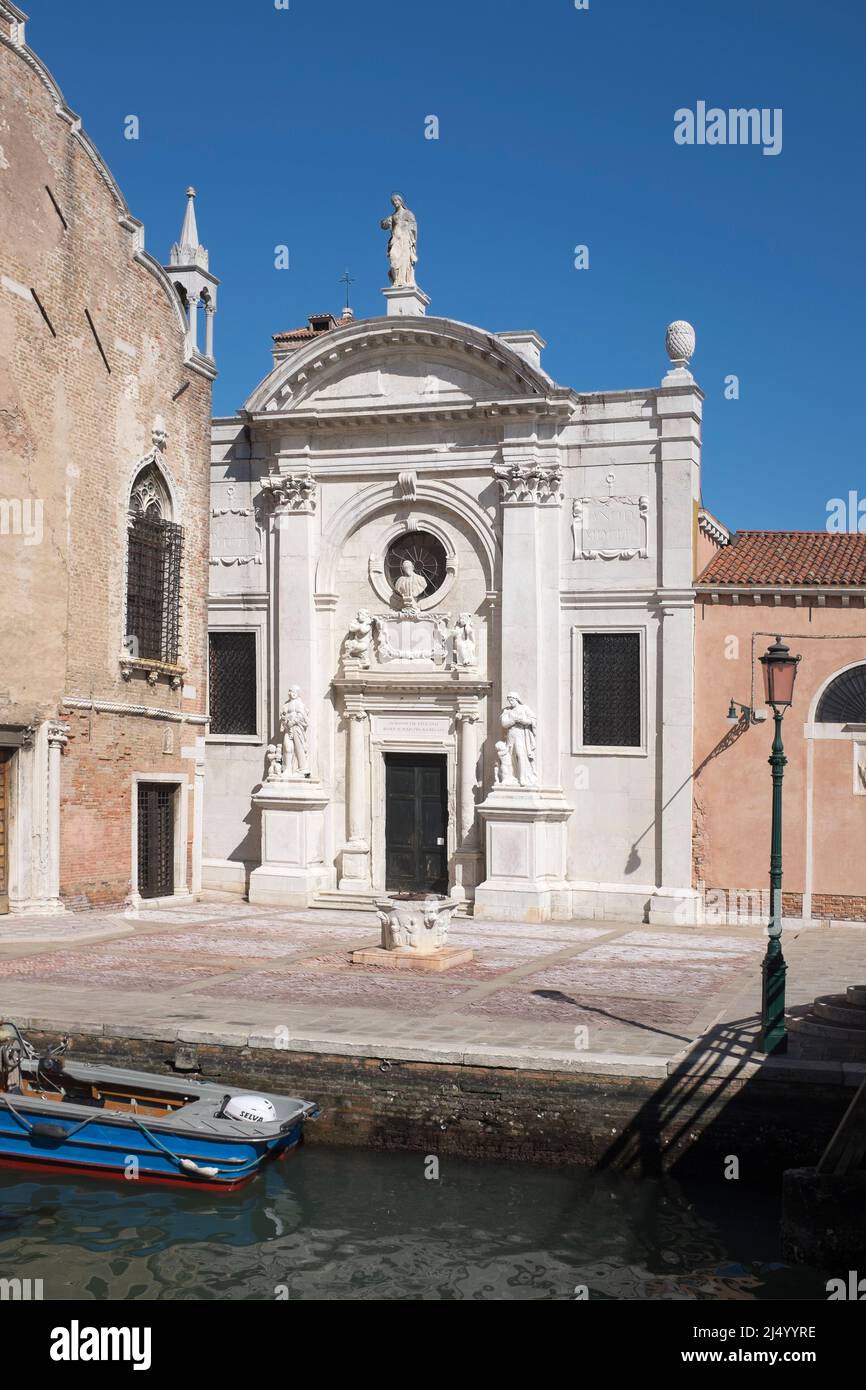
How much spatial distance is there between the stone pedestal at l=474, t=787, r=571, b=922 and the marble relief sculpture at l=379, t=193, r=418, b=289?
352 inches

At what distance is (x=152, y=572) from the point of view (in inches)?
915

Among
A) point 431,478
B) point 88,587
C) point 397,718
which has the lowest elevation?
point 397,718

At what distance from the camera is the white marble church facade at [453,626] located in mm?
22547

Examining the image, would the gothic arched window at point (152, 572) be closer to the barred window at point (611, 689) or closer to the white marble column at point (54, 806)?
the white marble column at point (54, 806)

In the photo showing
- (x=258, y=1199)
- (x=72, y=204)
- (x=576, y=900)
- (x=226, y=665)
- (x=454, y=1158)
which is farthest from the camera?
(x=226, y=665)

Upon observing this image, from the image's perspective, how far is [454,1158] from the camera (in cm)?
1175

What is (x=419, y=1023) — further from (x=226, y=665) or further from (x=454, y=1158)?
(x=226, y=665)

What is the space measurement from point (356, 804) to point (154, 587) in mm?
4838

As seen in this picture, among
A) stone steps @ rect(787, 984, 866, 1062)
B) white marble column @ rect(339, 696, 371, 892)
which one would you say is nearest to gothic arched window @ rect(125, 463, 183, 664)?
white marble column @ rect(339, 696, 371, 892)

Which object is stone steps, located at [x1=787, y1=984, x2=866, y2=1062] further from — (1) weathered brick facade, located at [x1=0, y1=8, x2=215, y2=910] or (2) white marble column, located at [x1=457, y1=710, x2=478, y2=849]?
(1) weathered brick facade, located at [x1=0, y1=8, x2=215, y2=910]

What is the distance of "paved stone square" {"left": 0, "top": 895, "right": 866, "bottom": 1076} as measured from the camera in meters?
12.4

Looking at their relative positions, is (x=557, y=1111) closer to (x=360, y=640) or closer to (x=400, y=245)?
(x=360, y=640)
